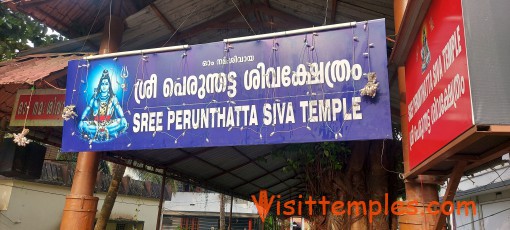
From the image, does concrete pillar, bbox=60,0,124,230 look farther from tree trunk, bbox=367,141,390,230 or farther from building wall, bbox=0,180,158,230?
building wall, bbox=0,180,158,230

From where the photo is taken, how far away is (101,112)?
4.41 metres

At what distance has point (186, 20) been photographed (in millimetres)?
6117

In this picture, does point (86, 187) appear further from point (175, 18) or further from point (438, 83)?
point (438, 83)

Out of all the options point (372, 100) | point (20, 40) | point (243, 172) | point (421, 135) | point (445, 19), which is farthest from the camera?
point (243, 172)

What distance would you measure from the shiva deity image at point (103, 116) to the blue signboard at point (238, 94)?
0.5 inches

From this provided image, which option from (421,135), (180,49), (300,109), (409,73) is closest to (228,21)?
(180,49)

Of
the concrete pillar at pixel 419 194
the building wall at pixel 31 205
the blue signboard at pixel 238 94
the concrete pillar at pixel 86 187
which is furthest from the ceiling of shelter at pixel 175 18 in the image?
the building wall at pixel 31 205

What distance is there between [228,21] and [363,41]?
315cm

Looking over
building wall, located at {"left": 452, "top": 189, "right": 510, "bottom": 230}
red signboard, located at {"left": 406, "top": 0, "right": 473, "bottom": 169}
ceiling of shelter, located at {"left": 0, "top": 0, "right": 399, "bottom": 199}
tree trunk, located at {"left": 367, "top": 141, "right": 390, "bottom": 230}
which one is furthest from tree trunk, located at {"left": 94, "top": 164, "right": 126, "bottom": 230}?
building wall, located at {"left": 452, "top": 189, "right": 510, "bottom": 230}

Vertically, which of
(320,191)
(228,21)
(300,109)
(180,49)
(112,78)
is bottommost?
(320,191)

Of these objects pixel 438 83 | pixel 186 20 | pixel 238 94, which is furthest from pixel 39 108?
pixel 438 83

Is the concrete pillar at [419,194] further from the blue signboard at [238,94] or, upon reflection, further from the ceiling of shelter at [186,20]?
the ceiling of shelter at [186,20]

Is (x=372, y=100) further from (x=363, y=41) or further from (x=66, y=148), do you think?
(x=66, y=148)

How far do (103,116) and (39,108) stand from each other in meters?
1.36
